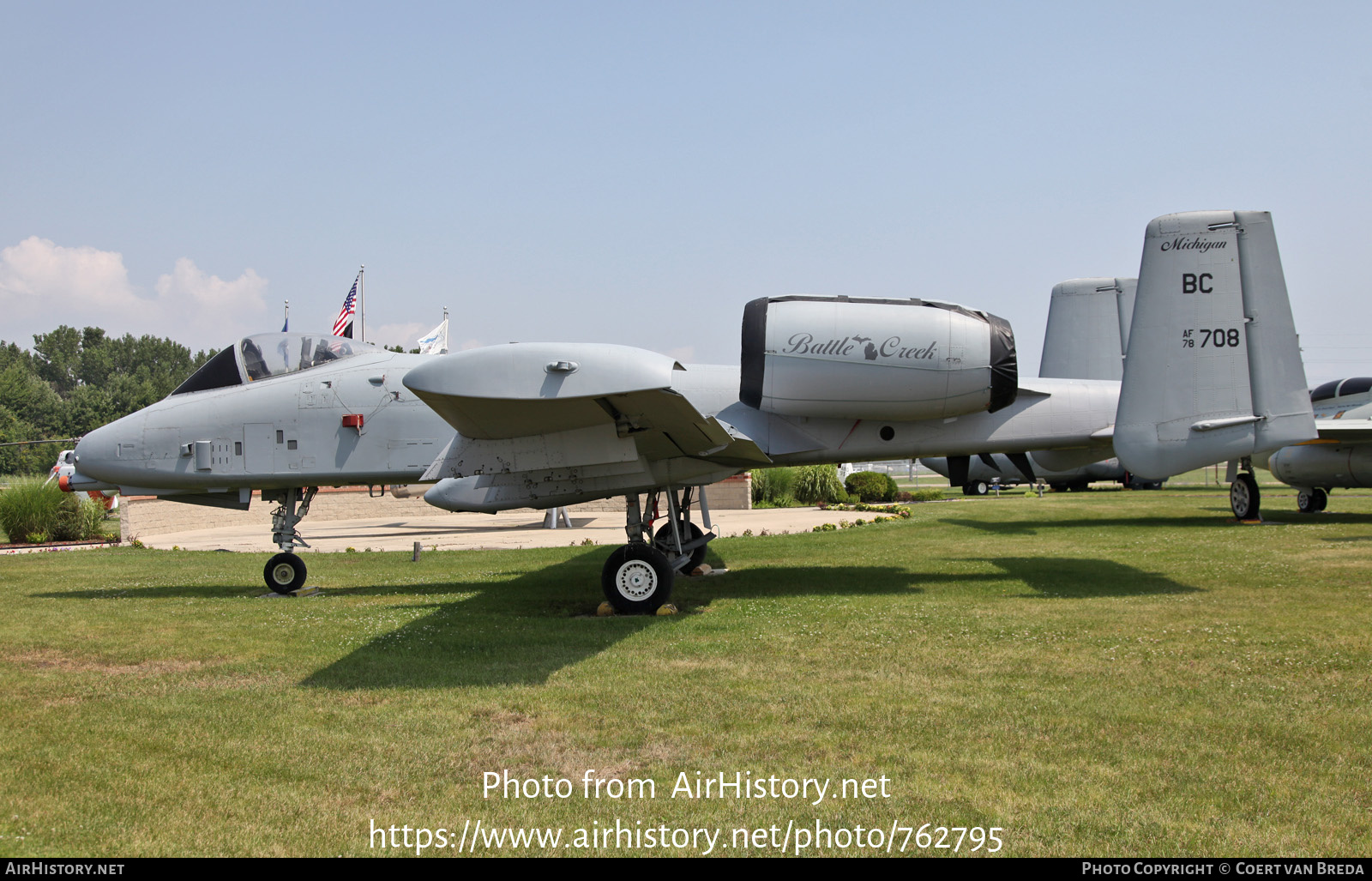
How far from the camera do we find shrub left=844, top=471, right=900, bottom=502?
29.2m

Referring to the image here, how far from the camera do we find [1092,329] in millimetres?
13094

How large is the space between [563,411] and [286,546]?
199 inches

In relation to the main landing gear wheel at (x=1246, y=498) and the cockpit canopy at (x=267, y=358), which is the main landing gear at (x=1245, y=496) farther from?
the cockpit canopy at (x=267, y=358)

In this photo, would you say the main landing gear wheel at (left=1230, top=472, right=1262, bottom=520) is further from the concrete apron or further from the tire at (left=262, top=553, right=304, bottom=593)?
the tire at (left=262, top=553, right=304, bottom=593)

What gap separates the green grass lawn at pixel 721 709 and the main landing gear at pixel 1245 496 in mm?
7737

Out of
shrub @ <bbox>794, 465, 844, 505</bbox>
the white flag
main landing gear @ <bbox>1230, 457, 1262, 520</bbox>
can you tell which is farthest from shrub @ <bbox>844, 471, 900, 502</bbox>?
the white flag

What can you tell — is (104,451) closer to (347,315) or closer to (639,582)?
(639,582)

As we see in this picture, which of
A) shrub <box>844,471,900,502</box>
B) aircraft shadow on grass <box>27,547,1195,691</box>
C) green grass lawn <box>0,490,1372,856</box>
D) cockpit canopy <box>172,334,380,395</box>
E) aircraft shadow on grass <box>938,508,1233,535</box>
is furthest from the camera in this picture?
shrub <box>844,471,900,502</box>

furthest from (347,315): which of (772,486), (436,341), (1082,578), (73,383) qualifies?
(73,383)

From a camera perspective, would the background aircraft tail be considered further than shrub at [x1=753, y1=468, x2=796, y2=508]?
No

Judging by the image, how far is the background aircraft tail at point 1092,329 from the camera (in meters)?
13.0

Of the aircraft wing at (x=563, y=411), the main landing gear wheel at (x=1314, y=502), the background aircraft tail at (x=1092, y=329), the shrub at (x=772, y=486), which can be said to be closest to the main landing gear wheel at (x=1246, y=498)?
the main landing gear wheel at (x=1314, y=502)

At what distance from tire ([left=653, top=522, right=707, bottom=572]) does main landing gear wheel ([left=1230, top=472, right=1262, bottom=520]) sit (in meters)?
12.0

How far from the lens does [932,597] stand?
8734mm
